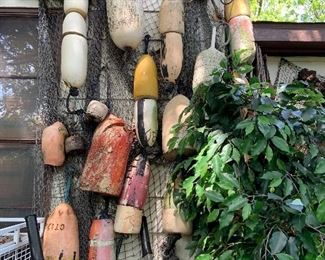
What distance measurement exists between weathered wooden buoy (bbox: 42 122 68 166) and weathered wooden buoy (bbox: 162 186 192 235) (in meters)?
0.55

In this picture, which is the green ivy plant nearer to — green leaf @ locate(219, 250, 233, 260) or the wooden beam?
green leaf @ locate(219, 250, 233, 260)

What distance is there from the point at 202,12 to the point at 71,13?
2.30 ft

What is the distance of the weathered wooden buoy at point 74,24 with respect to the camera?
1.80m

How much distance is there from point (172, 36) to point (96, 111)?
0.52 m

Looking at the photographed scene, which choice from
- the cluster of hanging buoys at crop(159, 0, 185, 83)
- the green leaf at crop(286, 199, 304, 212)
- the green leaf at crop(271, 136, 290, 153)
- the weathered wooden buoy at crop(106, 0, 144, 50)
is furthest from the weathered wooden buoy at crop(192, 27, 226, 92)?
the green leaf at crop(286, 199, 304, 212)

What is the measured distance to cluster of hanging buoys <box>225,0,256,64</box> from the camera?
1.89 metres

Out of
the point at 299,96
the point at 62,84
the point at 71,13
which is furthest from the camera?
the point at 62,84

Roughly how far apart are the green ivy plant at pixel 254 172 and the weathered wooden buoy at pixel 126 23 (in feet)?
1.49

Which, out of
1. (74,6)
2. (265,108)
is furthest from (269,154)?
(74,6)

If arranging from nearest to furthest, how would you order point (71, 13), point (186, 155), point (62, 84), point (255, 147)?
1. point (255, 147)
2. point (186, 155)
3. point (71, 13)
4. point (62, 84)

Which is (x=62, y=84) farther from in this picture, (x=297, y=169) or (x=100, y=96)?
(x=297, y=169)

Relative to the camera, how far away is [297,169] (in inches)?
54.3

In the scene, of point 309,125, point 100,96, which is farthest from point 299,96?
point 100,96

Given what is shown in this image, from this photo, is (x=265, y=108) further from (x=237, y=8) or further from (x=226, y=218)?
(x=237, y=8)
